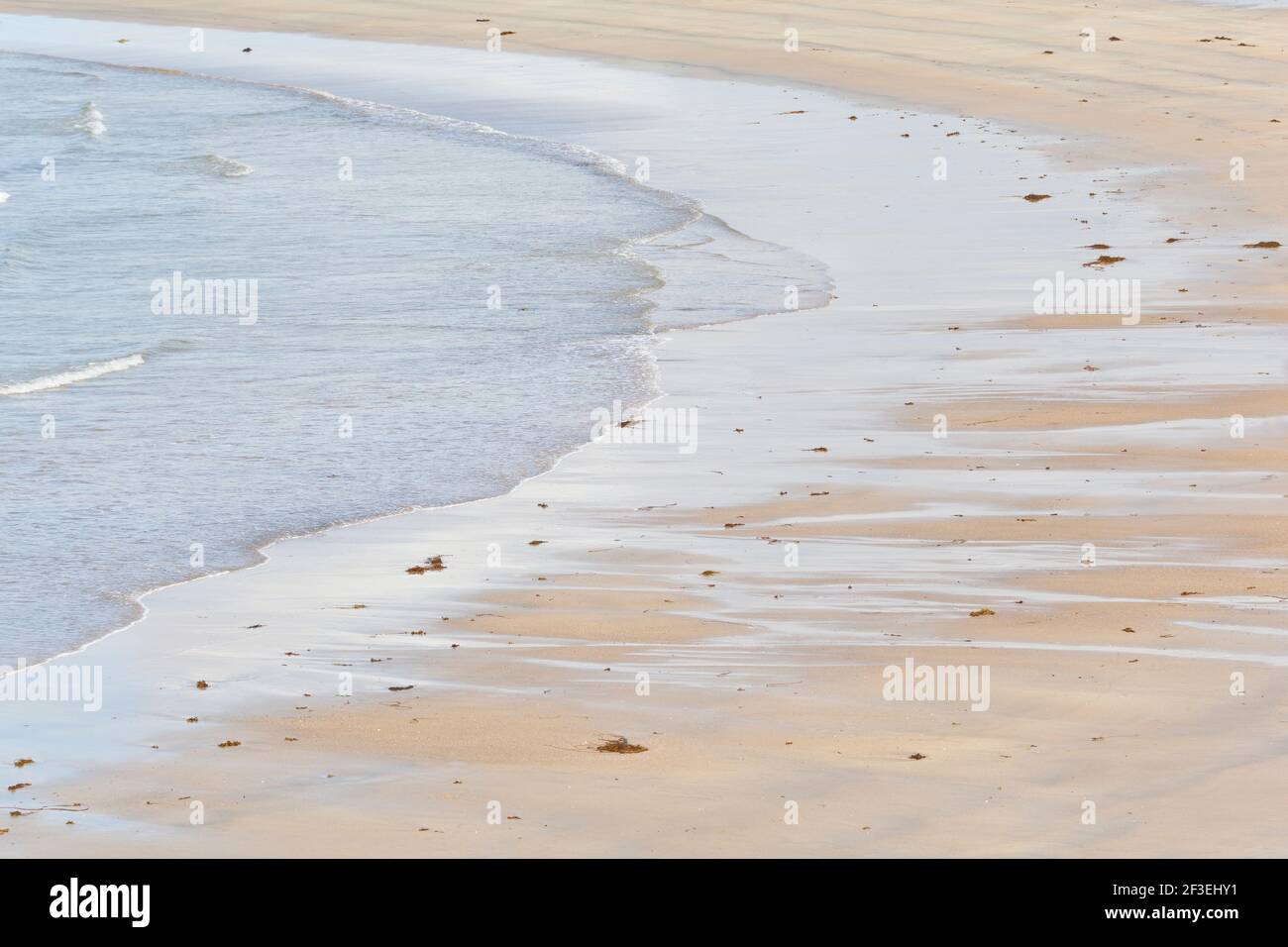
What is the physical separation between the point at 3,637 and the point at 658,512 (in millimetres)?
2682

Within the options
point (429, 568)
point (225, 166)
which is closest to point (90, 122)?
point (225, 166)

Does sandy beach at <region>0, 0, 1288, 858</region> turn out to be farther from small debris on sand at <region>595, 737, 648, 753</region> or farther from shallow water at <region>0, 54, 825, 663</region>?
shallow water at <region>0, 54, 825, 663</region>

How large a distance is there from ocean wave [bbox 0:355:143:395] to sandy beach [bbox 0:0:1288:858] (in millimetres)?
3307

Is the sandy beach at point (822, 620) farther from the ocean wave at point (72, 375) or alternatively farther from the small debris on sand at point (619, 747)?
the ocean wave at point (72, 375)

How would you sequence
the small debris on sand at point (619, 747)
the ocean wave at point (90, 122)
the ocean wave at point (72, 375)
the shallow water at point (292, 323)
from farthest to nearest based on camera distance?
the ocean wave at point (90, 122), the ocean wave at point (72, 375), the shallow water at point (292, 323), the small debris on sand at point (619, 747)

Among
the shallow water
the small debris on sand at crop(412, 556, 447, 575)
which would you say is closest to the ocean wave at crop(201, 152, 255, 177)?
the shallow water

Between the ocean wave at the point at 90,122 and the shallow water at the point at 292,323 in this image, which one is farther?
the ocean wave at the point at 90,122

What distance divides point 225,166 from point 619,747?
49.8 ft

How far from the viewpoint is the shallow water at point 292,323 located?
8.31 meters

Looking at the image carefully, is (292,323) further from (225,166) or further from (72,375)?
(225,166)

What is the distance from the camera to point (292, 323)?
12.4m

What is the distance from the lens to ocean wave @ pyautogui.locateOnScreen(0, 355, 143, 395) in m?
10.9

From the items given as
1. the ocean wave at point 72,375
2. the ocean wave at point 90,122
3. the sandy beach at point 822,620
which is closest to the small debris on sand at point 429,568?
the sandy beach at point 822,620

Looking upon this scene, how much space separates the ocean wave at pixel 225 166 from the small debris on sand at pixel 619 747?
14.5 meters
